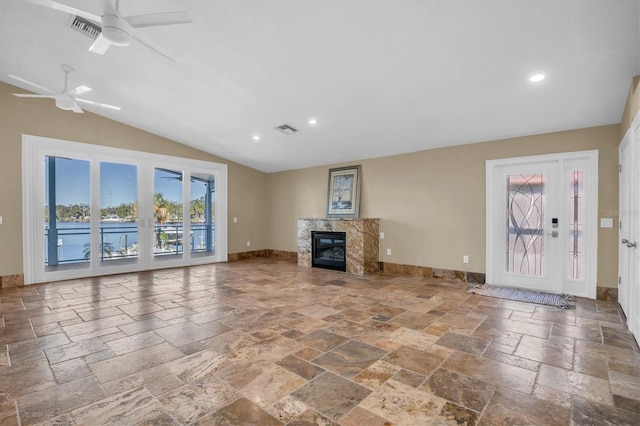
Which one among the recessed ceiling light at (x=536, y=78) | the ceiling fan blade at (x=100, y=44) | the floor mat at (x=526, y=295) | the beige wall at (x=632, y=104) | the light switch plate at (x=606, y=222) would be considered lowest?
the floor mat at (x=526, y=295)

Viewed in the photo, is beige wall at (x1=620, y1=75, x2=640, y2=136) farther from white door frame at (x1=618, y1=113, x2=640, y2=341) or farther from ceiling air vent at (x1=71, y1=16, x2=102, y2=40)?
ceiling air vent at (x1=71, y1=16, x2=102, y2=40)

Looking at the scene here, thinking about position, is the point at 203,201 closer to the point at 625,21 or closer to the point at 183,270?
the point at 183,270

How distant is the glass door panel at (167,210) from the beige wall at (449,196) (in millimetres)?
4110

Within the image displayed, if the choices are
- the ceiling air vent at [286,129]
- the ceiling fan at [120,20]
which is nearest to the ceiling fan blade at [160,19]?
the ceiling fan at [120,20]

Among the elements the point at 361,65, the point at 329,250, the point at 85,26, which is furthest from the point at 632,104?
the point at 85,26

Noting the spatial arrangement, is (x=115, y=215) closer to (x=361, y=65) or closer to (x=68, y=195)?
(x=68, y=195)

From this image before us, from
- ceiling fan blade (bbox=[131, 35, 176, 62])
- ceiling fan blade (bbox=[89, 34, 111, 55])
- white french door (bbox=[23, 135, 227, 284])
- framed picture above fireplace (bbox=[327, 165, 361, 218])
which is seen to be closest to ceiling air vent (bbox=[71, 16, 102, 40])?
ceiling fan blade (bbox=[89, 34, 111, 55])

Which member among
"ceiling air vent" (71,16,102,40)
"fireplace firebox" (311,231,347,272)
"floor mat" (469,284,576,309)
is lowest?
"floor mat" (469,284,576,309)

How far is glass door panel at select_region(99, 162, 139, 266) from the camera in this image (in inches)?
232

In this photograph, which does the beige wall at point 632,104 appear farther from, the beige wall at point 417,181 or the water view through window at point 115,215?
the water view through window at point 115,215

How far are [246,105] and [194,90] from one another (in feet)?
2.42

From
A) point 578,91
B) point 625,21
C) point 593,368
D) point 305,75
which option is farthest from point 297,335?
point 578,91

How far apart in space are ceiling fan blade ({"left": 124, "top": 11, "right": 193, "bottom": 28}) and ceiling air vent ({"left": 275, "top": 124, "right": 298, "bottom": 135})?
9.55 feet

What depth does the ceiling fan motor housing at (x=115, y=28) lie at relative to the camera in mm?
2445
